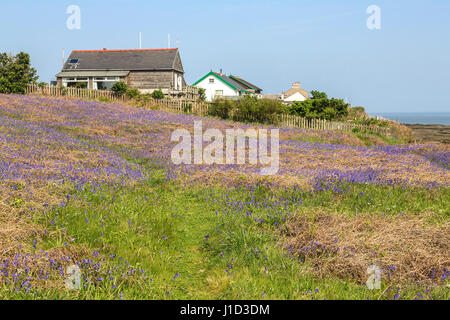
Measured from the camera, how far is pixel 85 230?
248 inches

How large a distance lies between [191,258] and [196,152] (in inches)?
412

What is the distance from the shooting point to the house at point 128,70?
52.8 meters

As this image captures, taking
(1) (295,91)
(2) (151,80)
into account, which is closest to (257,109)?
(2) (151,80)

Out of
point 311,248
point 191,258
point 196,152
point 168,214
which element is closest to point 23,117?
point 196,152

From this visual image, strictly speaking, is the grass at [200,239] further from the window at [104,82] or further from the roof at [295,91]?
the roof at [295,91]

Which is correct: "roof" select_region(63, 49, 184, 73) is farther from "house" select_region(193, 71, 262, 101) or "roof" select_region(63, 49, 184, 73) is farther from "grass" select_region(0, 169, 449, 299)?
"grass" select_region(0, 169, 449, 299)

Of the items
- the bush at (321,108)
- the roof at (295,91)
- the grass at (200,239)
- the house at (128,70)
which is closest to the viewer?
the grass at (200,239)

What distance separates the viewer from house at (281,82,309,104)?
88312 mm

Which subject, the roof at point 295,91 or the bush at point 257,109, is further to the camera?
the roof at point 295,91

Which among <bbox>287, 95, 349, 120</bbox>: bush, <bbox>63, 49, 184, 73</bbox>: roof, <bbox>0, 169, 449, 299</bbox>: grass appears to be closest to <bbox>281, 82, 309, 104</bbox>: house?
<bbox>63, 49, 184, 73</bbox>: roof

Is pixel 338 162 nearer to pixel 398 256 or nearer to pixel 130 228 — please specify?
pixel 398 256

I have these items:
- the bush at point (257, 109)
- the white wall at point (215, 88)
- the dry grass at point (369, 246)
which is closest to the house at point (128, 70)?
the white wall at point (215, 88)

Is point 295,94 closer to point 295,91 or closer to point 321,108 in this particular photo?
point 295,91

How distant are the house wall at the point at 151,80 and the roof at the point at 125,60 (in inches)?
29.4
